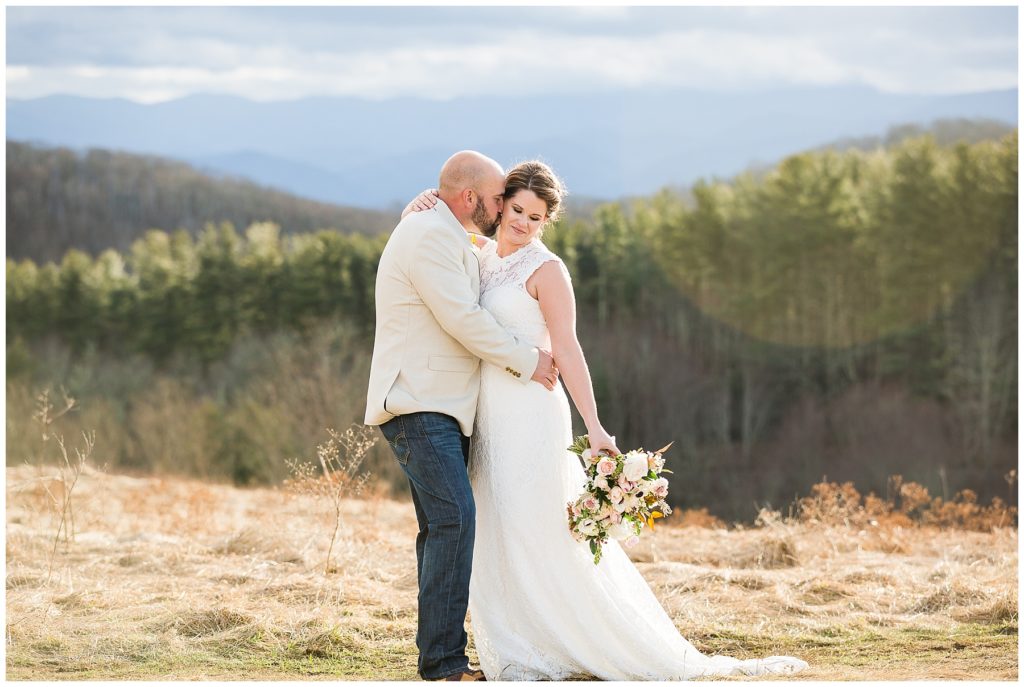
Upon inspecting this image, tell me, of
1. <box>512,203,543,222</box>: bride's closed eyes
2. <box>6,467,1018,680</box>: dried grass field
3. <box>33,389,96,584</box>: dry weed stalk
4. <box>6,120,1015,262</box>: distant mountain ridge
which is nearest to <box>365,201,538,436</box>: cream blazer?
<box>512,203,543,222</box>: bride's closed eyes

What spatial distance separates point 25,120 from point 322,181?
20.8 metres

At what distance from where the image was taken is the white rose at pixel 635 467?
4492mm

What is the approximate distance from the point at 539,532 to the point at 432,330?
926 mm

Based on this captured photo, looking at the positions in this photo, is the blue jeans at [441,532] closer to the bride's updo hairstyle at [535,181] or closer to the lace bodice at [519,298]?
the lace bodice at [519,298]

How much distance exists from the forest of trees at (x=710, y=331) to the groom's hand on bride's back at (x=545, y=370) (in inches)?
780

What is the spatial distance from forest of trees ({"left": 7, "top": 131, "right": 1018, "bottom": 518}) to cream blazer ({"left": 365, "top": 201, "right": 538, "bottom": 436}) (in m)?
19.9

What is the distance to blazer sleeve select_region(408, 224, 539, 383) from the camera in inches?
171

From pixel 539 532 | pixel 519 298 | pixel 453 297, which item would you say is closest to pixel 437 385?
pixel 453 297

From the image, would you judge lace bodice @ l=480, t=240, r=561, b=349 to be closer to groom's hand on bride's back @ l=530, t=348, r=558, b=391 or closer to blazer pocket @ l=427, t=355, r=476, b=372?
groom's hand on bride's back @ l=530, t=348, r=558, b=391

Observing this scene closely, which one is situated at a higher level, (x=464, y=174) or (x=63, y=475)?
(x=464, y=174)

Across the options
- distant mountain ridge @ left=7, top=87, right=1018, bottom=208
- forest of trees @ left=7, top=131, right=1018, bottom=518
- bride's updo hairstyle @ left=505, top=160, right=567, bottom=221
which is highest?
distant mountain ridge @ left=7, top=87, right=1018, bottom=208

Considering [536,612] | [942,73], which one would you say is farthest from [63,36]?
[536,612]

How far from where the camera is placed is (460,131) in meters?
79.1

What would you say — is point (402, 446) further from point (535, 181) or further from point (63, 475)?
point (63, 475)
